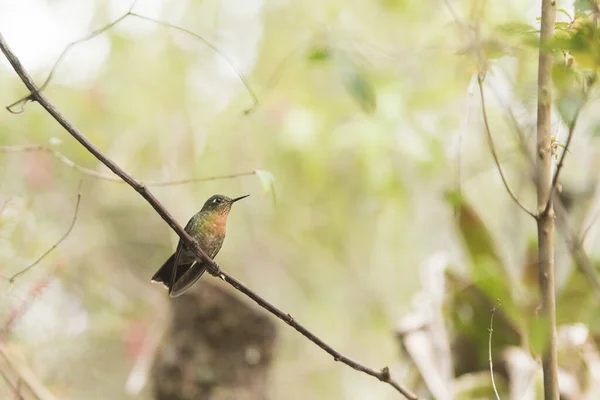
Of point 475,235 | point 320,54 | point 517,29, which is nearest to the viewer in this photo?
point 517,29

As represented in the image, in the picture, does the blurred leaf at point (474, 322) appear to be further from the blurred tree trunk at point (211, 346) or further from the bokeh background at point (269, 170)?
the blurred tree trunk at point (211, 346)

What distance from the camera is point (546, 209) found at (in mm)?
1120

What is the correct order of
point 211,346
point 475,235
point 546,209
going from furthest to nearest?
1. point 475,235
2. point 211,346
3. point 546,209

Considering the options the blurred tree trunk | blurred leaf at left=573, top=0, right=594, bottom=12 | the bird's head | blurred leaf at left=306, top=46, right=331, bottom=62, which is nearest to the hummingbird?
the bird's head

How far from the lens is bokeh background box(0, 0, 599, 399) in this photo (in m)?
3.06

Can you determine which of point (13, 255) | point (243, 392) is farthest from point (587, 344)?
point (13, 255)

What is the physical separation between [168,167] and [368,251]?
1719 mm

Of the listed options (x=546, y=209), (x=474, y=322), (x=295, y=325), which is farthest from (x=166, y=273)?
(x=474, y=322)

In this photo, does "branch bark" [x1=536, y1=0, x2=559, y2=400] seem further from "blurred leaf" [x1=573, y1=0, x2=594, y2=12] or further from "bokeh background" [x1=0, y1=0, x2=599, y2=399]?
"bokeh background" [x1=0, y1=0, x2=599, y2=399]

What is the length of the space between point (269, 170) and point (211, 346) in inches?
33.8

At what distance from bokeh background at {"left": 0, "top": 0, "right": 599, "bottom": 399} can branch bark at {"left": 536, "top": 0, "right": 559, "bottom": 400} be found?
156 centimetres

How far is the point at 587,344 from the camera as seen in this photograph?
2.20 metres

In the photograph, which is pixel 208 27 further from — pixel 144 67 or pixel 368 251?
pixel 368 251

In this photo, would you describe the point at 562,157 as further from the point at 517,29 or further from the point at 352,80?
the point at 352,80
